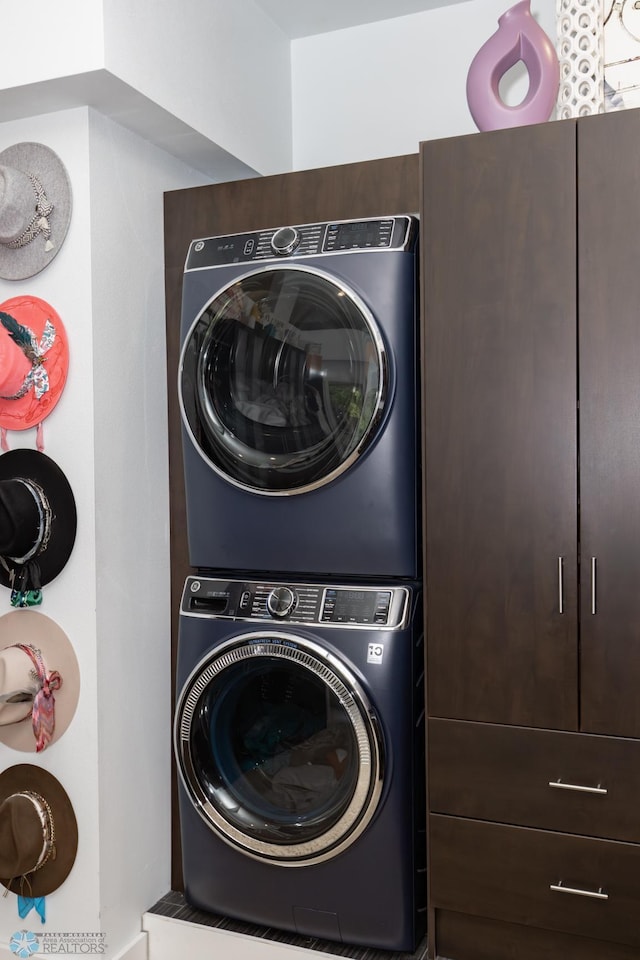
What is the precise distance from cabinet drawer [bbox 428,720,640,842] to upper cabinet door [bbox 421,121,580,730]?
1.8 inches

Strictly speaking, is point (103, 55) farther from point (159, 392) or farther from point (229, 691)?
point (229, 691)

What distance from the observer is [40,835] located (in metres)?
2.20

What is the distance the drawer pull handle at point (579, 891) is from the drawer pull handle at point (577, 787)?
209mm

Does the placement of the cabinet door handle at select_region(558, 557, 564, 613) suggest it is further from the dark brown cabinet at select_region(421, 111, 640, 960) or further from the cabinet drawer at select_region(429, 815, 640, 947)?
the cabinet drawer at select_region(429, 815, 640, 947)

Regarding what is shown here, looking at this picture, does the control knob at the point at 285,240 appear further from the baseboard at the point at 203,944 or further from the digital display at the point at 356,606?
the baseboard at the point at 203,944

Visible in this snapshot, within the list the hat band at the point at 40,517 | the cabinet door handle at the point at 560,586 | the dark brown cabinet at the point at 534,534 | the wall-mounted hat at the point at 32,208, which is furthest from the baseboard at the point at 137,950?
the wall-mounted hat at the point at 32,208

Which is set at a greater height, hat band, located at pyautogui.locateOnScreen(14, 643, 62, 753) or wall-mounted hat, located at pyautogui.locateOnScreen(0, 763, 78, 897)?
hat band, located at pyautogui.locateOnScreen(14, 643, 62, 753)

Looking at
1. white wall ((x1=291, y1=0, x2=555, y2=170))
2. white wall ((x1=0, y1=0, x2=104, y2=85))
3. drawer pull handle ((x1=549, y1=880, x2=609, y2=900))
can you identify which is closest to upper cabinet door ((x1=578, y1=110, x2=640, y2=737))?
drawer pull handle ((x1=549, y1=880, x2=609, y2=900))

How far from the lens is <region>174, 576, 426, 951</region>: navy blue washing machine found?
2000mm

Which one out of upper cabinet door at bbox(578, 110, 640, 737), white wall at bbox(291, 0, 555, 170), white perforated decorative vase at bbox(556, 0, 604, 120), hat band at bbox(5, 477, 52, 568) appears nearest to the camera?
upper cabinet door at bbox(578, 110, 640, 737)

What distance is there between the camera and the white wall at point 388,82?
105 inches

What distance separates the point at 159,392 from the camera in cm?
244

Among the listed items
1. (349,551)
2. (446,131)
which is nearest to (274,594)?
(349,551)

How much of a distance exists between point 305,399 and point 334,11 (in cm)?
147
